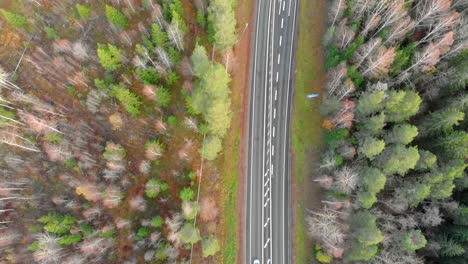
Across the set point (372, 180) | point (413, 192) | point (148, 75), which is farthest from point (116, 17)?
point (413, 192)

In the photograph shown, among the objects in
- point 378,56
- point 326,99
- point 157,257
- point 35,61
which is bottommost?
point 157,257

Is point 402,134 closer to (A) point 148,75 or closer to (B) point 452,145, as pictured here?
(B) point 452,145

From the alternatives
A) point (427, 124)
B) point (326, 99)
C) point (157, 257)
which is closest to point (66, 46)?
point (157, 257)

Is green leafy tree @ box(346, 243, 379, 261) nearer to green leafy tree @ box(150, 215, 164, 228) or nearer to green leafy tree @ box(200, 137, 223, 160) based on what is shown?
green leafy tree @ box(200, 137, 223, 160)

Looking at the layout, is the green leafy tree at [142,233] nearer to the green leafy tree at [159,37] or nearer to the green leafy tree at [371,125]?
the green leafy tree at [159,37]

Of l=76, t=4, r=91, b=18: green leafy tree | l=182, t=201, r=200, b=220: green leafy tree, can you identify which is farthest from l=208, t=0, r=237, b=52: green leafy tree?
l=182, t=201, r=200, b=220: green leafy tree

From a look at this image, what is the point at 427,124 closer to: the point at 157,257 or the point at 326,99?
the point at 326,99

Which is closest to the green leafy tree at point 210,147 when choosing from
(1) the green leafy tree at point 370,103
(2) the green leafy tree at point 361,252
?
(1) the green leafy tree at point 370,103
